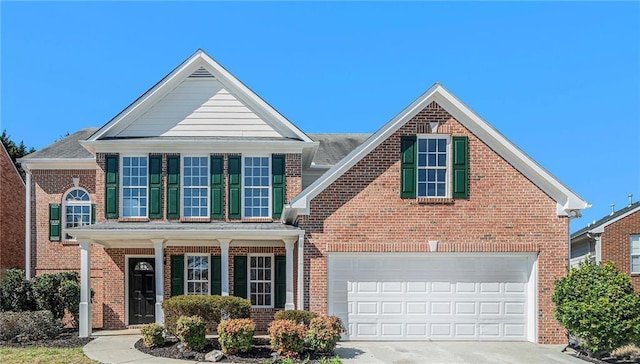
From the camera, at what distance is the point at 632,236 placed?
23062 millimetres

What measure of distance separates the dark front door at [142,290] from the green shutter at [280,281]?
12.9 feet

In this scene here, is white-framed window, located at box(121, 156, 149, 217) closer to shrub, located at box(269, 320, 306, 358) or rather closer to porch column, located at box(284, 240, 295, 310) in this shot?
porch column, located at box(284, 240, 295, 310)

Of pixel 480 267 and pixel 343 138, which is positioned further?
pixel 343 138

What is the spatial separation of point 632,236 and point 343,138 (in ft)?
38.8

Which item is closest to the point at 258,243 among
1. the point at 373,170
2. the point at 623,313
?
the point at 373,170

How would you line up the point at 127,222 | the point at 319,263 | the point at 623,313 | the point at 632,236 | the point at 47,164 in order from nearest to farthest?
the point at 623,313 → the point at 319,263 → the point at 127,222 → the point at 47,164 → the point at 632,236

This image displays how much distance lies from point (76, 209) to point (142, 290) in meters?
3.78

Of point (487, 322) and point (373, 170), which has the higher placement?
point (373, 170)

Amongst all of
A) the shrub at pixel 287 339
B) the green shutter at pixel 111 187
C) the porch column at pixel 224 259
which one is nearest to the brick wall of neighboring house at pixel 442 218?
the shrub at pixel 287 339

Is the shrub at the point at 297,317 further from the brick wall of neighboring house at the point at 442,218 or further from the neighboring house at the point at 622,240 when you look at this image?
the neighboring house at the point at 622,240

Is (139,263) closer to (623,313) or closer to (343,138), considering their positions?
(343,138)

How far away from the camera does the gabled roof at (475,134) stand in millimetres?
15555

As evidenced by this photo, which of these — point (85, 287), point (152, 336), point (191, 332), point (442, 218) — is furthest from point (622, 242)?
point (85, 287)

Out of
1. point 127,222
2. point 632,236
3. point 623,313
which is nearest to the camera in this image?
point 623,313
